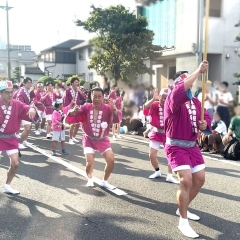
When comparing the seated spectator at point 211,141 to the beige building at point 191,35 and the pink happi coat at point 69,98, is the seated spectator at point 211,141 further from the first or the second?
the beige building at point 191,35

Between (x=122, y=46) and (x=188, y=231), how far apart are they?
2429 mm

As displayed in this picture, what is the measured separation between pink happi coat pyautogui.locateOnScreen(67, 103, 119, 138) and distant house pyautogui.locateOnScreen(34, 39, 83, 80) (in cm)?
342

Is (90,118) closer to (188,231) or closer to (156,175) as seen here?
(156,175)

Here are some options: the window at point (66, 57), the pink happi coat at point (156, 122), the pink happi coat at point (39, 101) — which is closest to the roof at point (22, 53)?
the pink happi coat at point (39, 101)

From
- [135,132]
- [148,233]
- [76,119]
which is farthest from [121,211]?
[135,132]

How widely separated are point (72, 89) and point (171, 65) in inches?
244

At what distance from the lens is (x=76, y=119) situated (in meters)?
5.55

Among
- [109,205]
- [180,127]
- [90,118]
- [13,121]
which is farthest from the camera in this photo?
[90,118]

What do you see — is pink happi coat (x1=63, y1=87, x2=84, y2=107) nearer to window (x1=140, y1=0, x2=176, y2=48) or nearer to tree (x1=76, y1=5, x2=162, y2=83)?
tree (x1=76, y1=5, x2=162, y2=83)

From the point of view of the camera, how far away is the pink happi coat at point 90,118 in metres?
5.56

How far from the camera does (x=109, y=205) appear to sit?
16.1 feet

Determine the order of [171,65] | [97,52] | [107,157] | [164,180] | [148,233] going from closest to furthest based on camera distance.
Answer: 1. [148,233]
2. [171,65]
3. [97,52]
4. [107,157]
5. [164,180]

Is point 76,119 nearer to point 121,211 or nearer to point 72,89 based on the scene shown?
point 121,211

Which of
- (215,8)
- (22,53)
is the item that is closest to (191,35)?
(215,8)
